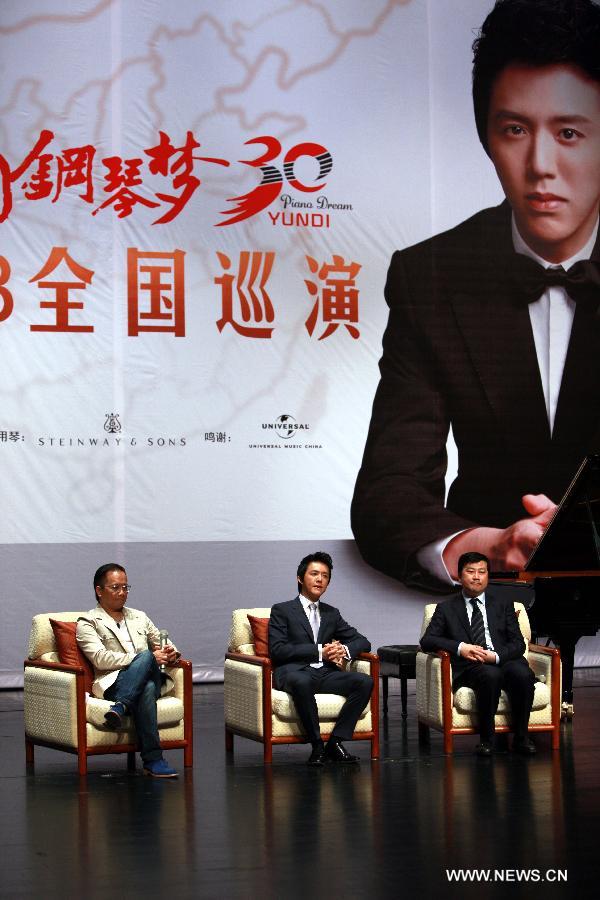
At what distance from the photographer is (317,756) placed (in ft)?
19.7

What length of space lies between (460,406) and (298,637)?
151 inches

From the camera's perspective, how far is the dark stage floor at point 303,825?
401 centimetres

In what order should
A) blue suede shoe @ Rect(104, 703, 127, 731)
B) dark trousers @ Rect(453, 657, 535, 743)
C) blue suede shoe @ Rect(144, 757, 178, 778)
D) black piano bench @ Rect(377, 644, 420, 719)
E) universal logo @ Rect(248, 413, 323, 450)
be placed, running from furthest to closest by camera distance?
1. universal logo @ Rect(248, 413, 323, 450)
2. black piano bench @ Rect(377, 644, 420, 719)
3. dark trousers @ Rect(453, 657, 535, 743)
4. blue suede shoe @ Rect(144, 757, 178, 778)
5. blue suede shoe @ Rect(104, 703, 127, 731)

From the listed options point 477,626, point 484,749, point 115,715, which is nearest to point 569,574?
point 477,626

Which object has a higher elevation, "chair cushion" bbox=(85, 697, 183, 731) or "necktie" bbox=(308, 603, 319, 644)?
"necktie" bbox=(308, 603, 319, 644)

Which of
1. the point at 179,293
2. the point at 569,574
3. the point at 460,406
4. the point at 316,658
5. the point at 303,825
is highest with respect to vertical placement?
the point at 179,293

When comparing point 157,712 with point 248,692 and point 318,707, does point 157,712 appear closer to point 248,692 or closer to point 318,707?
point 248,692

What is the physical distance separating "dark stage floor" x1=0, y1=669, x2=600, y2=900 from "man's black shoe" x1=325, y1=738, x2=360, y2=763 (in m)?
0.10

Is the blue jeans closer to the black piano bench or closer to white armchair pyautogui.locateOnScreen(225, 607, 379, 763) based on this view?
white armchair pyautogui.locateOnScreen(225, 607, 379, 763)

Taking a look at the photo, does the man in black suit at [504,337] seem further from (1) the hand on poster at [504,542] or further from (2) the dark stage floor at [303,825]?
(2) the dark stage floor at [303,825]

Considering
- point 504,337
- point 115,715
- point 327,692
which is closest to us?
point 115,715

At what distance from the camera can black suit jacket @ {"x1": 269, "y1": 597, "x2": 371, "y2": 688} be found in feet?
20.3

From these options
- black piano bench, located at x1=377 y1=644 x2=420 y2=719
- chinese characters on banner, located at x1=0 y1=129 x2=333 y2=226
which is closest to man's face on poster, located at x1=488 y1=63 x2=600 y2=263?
chinese characters on banner, located at x1=0 y1=129 x2=333 y2=226

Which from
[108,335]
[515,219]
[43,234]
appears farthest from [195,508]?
[515,219]
